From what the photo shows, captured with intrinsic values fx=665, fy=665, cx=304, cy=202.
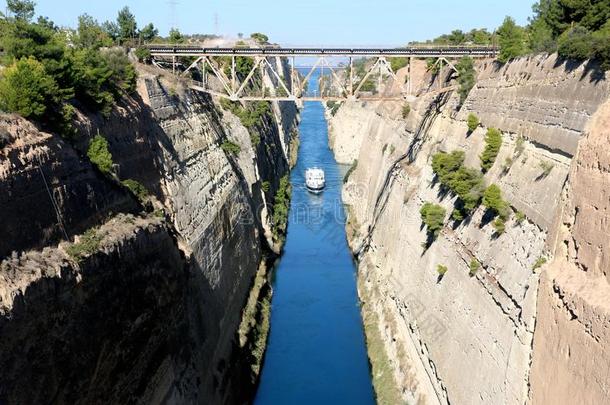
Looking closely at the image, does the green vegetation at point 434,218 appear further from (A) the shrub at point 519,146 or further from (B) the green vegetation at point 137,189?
(B) the green vegetation at point 137,189

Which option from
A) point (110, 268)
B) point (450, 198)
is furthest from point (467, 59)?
point (110, 268)

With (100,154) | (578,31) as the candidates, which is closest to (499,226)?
(578,31)

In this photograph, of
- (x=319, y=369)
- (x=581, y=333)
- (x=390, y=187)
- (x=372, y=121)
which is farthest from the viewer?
(x=372, y=121)

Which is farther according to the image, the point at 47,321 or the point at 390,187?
the point at 390,187

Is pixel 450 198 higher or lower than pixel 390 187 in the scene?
higher

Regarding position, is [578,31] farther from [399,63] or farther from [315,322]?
[399,63]

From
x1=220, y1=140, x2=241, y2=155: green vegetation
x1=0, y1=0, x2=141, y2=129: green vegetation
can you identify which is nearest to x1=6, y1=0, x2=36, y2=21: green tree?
x1=0, y1=0, x2=141, y2=129: green vegetation

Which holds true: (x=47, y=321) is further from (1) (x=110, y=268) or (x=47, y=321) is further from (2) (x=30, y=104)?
(2) (x=30, y=104)
